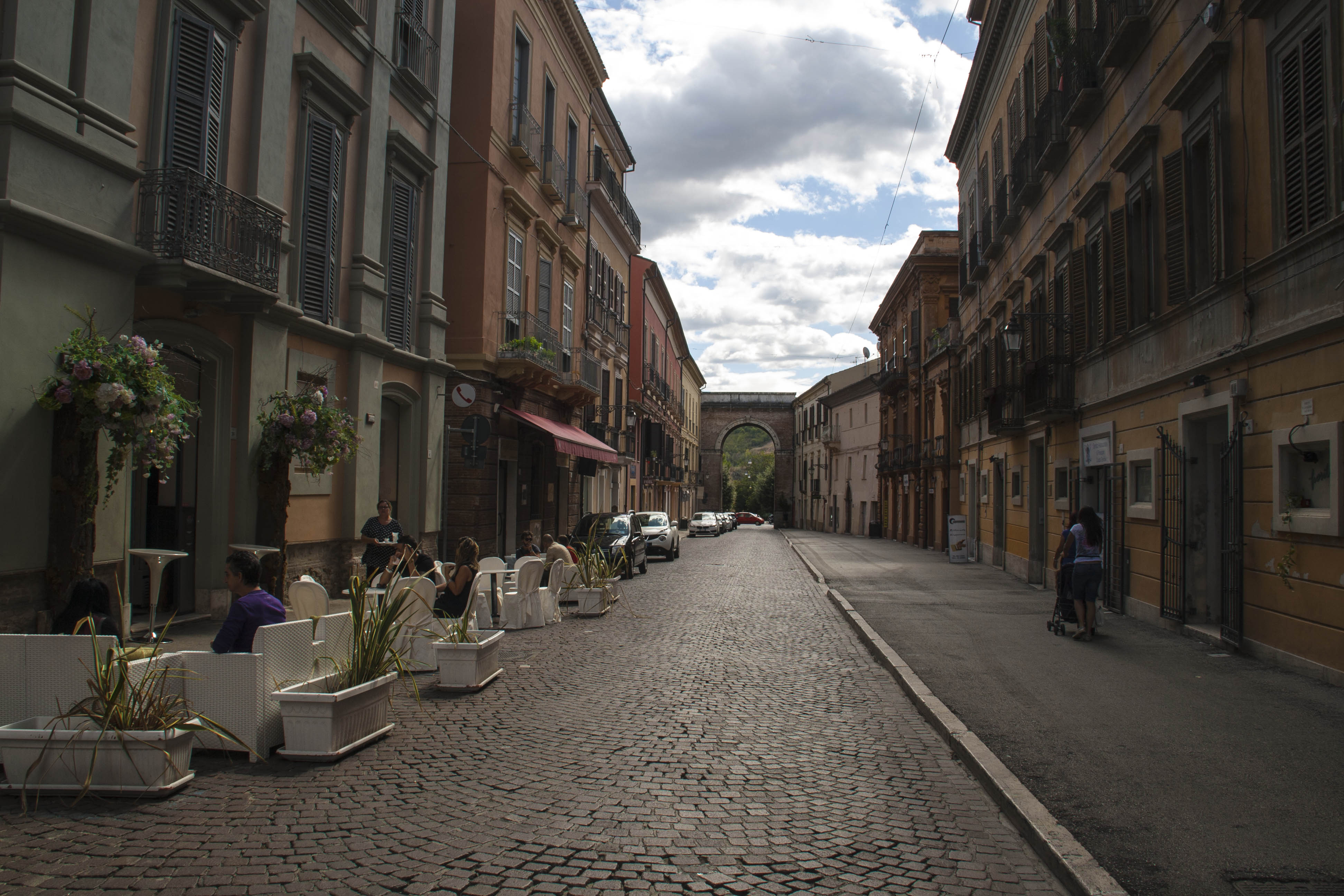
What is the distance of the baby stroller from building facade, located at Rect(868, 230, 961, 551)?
20932mm

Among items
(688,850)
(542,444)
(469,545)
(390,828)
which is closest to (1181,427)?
(469,545)

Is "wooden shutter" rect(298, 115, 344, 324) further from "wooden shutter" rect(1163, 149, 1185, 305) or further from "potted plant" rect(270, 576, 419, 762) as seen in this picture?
"wooden shutter" rect(1163, 149, 1185, 305)

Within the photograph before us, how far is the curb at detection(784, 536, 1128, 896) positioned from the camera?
3859 millimetres

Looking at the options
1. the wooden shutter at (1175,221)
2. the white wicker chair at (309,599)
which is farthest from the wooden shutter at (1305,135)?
the white wicker chair at (309,599)

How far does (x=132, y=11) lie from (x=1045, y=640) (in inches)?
462

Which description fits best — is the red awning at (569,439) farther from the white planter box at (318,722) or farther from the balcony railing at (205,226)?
the white planter box at (318,722)

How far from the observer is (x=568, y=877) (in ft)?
12.6

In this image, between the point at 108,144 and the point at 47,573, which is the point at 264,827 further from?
the point at 108,144

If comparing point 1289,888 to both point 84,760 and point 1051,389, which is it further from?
point 1051,389

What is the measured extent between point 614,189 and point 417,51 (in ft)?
50.4

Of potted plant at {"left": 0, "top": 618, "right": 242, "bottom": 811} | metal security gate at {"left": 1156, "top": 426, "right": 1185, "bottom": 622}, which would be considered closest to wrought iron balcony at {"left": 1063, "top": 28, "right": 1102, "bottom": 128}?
metal security gate at {"left": 1156, "top": 426, "right": 1185, "bottom": 622}

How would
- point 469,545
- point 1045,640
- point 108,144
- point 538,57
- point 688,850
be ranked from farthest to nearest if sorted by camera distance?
point 538,57
point 1045,640
point 469,545
point 108,144
point 688,850

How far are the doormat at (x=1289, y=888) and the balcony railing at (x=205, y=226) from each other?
31.9ft

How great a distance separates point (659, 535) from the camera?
93.0 feet
